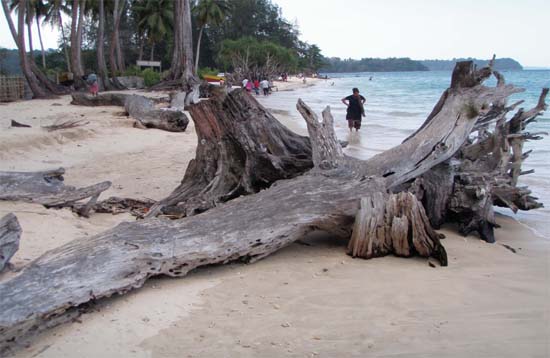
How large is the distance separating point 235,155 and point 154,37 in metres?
43.2

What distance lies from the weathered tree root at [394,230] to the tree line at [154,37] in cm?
2169

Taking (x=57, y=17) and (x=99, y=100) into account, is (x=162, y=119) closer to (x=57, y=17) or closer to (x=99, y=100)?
(x=99, y=100)

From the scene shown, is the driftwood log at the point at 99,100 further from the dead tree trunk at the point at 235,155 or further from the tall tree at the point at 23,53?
the dead tree trunk at the point at 235,155

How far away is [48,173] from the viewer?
5.99m

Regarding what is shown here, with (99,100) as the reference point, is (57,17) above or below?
above

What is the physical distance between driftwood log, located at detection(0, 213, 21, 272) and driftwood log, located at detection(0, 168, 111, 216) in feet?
5.84

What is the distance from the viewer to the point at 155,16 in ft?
148

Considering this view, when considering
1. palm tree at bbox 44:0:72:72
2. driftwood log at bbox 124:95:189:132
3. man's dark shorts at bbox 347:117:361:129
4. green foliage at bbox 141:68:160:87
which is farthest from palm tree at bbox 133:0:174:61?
man's dark shorts at bbox 347:117:361:129

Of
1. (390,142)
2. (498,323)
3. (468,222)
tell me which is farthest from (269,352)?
(390,142)

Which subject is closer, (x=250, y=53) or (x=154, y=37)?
(x=154, y=37)

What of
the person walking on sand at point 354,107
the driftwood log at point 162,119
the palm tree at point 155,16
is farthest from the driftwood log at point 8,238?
the palm tree at point 155,16

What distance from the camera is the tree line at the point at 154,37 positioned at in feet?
97.0

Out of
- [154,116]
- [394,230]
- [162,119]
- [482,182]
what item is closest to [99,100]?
[154,116]

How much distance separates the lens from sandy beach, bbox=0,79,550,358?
320cm
